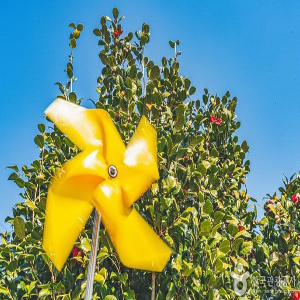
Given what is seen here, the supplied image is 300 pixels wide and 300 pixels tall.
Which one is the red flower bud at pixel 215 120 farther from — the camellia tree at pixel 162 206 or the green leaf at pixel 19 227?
the green leaf at pixel 19 227

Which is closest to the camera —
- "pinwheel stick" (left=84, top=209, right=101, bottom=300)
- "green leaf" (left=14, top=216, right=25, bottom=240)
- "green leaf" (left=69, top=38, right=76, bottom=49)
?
"pinwheel stick" (left=84, top=209, right=101, bottom=300)

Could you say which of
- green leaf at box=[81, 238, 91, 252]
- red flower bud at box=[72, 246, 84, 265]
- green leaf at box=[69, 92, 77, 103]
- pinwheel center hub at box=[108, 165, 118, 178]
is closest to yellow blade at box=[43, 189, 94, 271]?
pinwheel center hub at box=[108, 165, 118, 178]

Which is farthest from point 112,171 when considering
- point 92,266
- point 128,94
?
point 128,94

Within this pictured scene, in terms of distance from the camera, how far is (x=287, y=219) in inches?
125

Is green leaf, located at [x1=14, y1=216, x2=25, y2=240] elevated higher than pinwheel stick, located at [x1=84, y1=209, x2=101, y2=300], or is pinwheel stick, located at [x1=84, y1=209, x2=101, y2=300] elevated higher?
green leaf, located at [x1=14, y1=216, x2=25, y2=240]

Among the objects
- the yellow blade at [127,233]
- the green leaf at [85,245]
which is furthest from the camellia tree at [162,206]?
the yellow blade at [127,233]

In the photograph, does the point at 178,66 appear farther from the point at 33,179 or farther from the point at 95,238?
the point at 95,238

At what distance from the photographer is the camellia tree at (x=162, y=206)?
7.72 feet

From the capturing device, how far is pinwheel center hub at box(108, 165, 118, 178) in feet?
6.38

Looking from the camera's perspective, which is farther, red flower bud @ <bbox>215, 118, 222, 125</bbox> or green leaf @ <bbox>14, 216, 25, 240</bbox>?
red flower bud @ <bbox>215, 118, 222, 125</bbox>

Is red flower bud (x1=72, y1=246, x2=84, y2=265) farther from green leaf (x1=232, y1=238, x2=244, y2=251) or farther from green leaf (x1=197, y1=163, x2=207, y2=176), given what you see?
green leaf (x1=232, y1=238, x2=244, y2=251)

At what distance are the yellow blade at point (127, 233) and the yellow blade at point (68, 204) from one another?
0.06 meters

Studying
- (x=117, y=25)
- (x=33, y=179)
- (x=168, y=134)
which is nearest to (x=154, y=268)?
(x=168, y=134)

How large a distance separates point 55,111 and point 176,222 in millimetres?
1018
